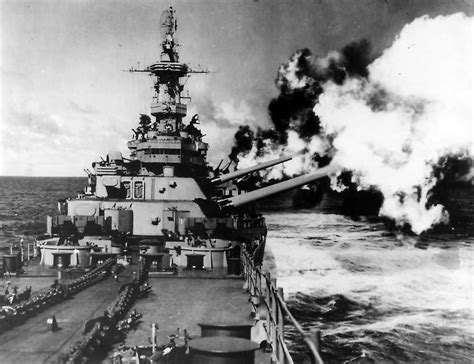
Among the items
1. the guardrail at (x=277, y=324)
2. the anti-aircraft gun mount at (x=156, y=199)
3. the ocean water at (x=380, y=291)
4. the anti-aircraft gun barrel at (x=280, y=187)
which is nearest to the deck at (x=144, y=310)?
the guardrail at (x=277, y=324)

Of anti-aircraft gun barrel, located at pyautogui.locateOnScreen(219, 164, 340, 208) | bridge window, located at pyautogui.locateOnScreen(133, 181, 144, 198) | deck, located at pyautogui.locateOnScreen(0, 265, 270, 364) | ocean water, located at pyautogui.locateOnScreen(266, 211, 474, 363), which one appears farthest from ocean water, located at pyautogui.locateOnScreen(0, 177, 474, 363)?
bridge window, located at pyautogui.locateOnScreen(133, 181, 144, 198)

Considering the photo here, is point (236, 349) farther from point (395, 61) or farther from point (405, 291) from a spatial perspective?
point (405, 291)

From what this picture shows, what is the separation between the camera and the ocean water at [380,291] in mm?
12750

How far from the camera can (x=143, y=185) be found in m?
14.9

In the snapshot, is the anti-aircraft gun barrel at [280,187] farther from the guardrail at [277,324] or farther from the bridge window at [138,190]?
the guardrail at [277,324]

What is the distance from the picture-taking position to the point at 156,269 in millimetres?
12484

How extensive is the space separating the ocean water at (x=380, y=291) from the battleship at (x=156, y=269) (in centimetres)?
184

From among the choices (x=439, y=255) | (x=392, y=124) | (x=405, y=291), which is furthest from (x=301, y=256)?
(x=392, y=124)

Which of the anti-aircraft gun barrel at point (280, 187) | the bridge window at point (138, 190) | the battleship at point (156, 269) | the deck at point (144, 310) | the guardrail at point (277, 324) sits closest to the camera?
the guardrail at point (277, 324)

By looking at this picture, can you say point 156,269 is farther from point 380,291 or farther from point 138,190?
point 380,291

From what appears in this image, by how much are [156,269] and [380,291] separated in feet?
28.6

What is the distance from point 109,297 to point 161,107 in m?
10.9

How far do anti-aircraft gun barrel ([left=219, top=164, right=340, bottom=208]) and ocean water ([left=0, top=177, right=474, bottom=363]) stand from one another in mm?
3757

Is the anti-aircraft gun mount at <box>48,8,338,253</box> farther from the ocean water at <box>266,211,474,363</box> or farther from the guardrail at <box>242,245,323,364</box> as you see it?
the guardrail at <box>242,245,323,364</box>
